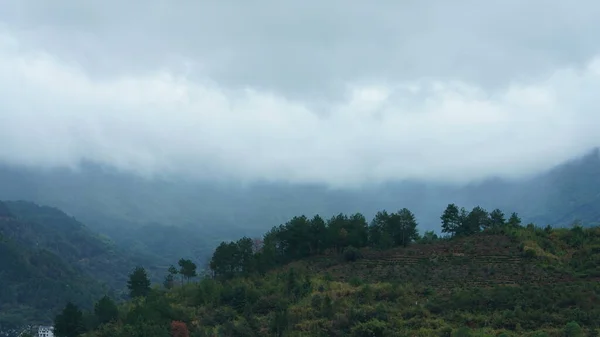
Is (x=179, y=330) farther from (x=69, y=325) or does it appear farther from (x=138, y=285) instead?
(x=138, y=285)

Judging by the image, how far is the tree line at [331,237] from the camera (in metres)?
65.5

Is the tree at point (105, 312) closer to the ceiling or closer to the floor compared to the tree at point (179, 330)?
closer to the ceiling

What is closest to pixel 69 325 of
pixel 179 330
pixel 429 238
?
pixel 179 330

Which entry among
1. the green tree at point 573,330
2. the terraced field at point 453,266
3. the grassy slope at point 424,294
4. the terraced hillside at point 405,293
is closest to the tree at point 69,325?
the terraced hillside at point 405,293

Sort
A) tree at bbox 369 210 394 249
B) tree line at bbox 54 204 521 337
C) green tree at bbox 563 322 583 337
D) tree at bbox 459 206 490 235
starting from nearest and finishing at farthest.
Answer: green tree at bbox 563 322 583 337
tree at bbox 369 210 394 249
tree line at bbox 54 204 521 337
tree at bbox 459 206 490 235

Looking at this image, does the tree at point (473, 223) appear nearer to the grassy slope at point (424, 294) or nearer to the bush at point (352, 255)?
the grassy slope at point (424, 294)

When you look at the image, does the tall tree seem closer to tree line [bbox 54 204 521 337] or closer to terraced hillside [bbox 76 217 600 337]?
tree line [bbox 54 204 521 337]

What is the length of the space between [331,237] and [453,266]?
17.4 meters

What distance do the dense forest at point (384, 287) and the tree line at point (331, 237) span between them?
13 centimetres

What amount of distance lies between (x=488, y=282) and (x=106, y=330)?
32.9m

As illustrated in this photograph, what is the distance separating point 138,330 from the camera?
40469 millimetres

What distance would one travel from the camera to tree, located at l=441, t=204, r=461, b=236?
68000 mm

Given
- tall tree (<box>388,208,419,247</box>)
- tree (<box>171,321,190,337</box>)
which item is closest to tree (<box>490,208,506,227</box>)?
tall tree (<box>388,208,419,247</box>)

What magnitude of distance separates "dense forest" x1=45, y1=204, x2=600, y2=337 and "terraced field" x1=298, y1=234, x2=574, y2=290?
12cm
